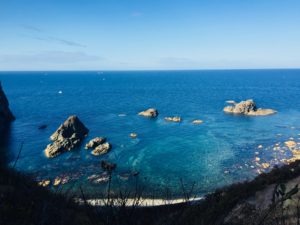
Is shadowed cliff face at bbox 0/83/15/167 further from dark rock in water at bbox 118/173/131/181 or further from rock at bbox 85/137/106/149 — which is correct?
dark rock in water at bbox 118/173/131/181

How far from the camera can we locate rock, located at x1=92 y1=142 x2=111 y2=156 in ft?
176

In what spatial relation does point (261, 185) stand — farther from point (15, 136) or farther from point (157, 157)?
point (15, 136)

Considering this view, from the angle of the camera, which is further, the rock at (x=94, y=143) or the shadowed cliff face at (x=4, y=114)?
the shadowed cliff face at (x=4, y=114)

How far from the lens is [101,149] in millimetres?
54625

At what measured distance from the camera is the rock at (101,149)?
5350 cm

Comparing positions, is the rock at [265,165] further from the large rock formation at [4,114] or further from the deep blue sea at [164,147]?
the large rock formation at [4,114]

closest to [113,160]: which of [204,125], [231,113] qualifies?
[204,125]

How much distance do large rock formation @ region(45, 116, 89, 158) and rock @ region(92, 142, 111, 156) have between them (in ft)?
23.2

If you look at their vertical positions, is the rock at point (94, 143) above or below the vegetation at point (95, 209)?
below

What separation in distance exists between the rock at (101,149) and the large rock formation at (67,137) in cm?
707

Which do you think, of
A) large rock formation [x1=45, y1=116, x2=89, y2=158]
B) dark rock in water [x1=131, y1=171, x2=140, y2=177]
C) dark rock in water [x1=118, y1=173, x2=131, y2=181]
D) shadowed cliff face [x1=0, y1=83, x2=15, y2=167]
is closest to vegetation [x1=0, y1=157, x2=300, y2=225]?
dark rock in water [x1=131, y1=171, x2=140, y2=177]

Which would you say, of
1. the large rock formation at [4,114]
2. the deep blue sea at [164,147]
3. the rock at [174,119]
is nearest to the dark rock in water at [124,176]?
the deep blue sea at [164,147]

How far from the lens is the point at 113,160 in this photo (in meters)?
50.0

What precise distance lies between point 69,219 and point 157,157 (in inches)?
1791
